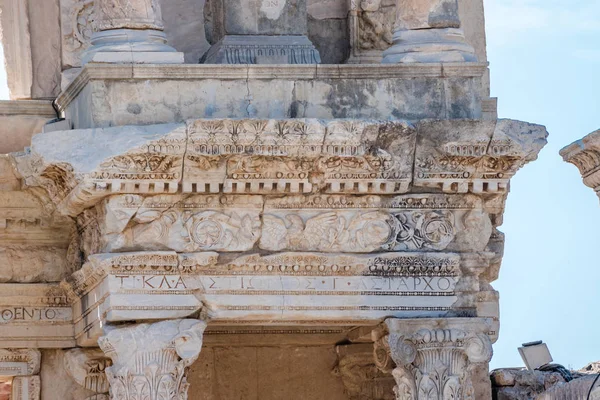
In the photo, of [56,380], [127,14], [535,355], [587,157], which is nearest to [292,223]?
[127,14]

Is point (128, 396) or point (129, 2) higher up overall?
point (129, 2)

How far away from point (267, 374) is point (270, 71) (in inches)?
142

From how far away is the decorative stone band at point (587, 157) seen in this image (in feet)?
59.5

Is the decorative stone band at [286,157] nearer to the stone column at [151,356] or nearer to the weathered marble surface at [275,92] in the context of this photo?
the weathered marble surface at [275,92]

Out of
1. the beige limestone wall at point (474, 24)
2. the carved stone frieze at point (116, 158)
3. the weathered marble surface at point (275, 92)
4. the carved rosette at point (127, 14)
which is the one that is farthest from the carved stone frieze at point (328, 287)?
the beige limestone wall at point (474, 24)

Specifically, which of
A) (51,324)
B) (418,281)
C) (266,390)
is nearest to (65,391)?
(51,324)

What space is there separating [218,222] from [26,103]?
2750mm

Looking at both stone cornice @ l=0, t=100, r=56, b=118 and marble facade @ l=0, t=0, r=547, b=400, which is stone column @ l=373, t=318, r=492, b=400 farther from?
stone cornice @ l=0, t=100, r=56, b=118

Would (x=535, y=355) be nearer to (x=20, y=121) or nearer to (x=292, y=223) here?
(x=292, y=223)

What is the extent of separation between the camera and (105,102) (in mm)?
18250

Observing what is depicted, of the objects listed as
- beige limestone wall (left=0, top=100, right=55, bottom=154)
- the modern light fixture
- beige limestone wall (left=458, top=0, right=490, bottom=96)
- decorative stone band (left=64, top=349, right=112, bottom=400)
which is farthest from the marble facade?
beige limestone wall (left=458, top=0, right=490, bottom=96)

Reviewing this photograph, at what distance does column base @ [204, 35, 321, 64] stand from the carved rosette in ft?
2.96

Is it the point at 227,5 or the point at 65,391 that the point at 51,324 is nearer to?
the point at 65,391

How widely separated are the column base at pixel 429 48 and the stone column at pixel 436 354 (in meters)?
2.15
